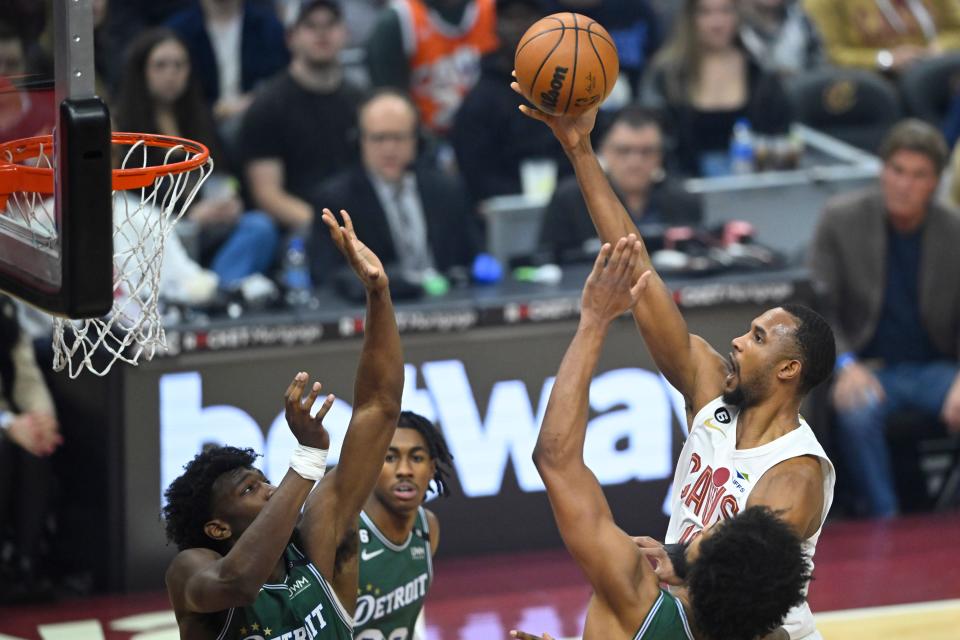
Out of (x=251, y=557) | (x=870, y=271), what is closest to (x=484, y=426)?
(x=870, y=271)

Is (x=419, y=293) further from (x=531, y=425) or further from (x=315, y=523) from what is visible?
(x=315, y=523)

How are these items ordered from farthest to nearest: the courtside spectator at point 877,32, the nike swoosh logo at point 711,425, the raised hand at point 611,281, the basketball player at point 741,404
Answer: the courtside spectator at point 877,32, the nike swoosh logo at point 711,425, the basketball player at point 741,404, the raised hand at point 611,281

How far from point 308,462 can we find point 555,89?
1.53m

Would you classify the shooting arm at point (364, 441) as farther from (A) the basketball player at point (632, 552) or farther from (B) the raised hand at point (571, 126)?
(B) the raised hand at point (571, 126)

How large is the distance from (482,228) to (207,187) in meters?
1.73

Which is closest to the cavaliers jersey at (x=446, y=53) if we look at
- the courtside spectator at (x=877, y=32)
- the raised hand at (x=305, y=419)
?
the courtside spectator at (x=877, y=32)

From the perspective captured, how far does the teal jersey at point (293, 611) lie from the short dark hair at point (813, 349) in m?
1.59

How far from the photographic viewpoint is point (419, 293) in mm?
7805

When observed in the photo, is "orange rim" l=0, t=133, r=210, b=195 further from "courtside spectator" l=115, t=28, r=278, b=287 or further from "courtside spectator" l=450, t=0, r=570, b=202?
"courtside spectator" l=450, t=0, r=570, b=202

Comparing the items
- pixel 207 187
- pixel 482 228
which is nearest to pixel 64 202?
pixel 207 187

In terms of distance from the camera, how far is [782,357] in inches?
188

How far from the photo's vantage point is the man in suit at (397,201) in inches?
326

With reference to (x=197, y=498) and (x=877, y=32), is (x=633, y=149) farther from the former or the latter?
(x=197, y=498)

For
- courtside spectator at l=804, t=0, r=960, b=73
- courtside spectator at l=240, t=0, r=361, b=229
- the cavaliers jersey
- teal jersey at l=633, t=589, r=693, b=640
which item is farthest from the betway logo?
courtside spectator at l=804, t=0, r=960, b=73
